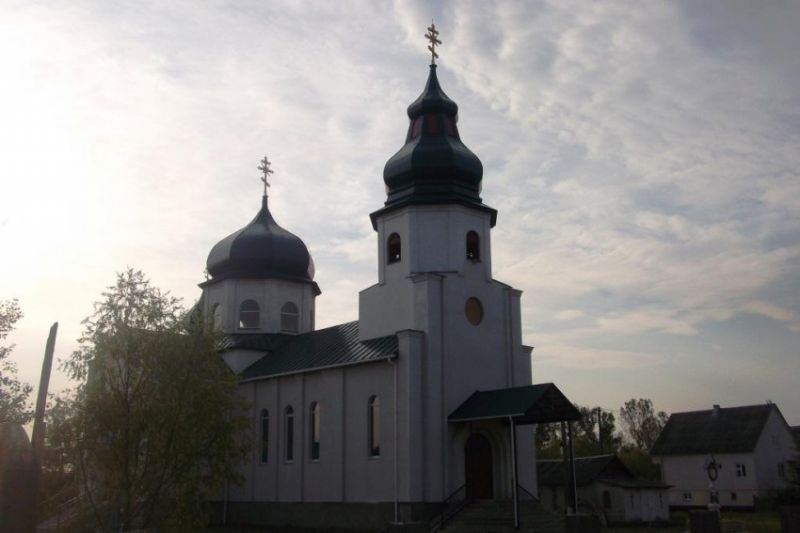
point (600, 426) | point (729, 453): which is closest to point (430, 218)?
point (729, 453)

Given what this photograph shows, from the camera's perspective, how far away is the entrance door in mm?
24625

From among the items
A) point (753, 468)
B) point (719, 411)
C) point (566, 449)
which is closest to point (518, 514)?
point (566, 449)

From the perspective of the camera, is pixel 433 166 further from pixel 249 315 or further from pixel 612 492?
pixel 612 492

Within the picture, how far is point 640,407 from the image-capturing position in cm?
8338

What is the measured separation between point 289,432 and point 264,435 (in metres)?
1.50

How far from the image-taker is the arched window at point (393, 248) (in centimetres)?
2744

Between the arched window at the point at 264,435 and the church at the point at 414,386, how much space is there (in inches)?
2.1

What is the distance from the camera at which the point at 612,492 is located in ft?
119

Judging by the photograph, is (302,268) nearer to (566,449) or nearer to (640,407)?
(566,449)

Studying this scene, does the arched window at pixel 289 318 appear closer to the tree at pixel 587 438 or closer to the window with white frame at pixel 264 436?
the window with white frame at pixel 264 436

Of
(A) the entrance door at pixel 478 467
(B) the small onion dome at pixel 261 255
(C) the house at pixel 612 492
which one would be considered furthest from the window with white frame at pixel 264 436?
(C) the house at pixel 612 492

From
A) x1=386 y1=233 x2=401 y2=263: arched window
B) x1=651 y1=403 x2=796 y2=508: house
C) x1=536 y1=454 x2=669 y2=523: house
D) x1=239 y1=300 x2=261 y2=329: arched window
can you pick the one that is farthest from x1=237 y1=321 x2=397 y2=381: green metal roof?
x1=651 y1=403 x2=796 y2=508: house

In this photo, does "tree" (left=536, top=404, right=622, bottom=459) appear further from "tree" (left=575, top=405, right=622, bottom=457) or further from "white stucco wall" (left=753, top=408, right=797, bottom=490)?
"white stucco wall" (left=753, top=408, right=797, bottom=490)

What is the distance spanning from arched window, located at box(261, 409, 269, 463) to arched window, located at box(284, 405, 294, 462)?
1.13 metres
